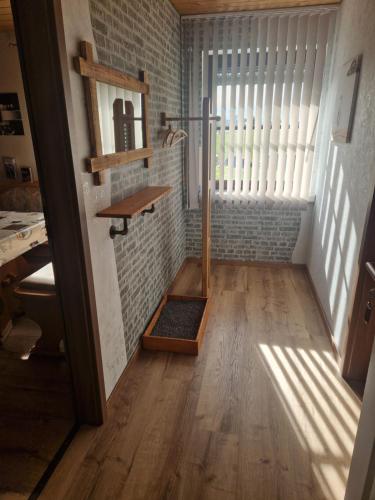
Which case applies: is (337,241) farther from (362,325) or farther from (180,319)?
(180,319)

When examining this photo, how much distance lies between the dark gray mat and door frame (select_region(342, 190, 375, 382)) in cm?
106

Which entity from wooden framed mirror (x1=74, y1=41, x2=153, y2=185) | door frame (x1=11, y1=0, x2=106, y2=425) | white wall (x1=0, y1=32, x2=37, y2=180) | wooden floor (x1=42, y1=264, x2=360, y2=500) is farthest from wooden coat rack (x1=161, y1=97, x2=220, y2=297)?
white wall (x1=0, y1=32, x2=37, y2=180)

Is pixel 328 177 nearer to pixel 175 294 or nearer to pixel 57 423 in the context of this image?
pixel 175 294

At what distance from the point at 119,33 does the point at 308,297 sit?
2.67 m

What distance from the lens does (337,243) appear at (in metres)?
2.55

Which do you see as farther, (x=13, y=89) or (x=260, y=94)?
(x=13, y=89)

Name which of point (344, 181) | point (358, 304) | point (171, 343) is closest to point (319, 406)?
point (358, 304)

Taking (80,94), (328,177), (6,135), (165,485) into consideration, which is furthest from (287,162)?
(6,135)

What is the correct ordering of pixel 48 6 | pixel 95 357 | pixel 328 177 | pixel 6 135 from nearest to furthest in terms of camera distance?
1. pixel 48 6
2. pixel 95 357
3. pixel 328 177
4. pixel 6 135

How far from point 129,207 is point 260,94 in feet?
7.52

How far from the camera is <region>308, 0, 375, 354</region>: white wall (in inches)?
81.2

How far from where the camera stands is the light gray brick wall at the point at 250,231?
3752 millimetres

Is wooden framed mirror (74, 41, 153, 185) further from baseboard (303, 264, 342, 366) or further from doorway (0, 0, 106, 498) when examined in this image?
baseboard (303, 264, 342, 366)

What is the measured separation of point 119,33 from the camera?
71.9 inches
